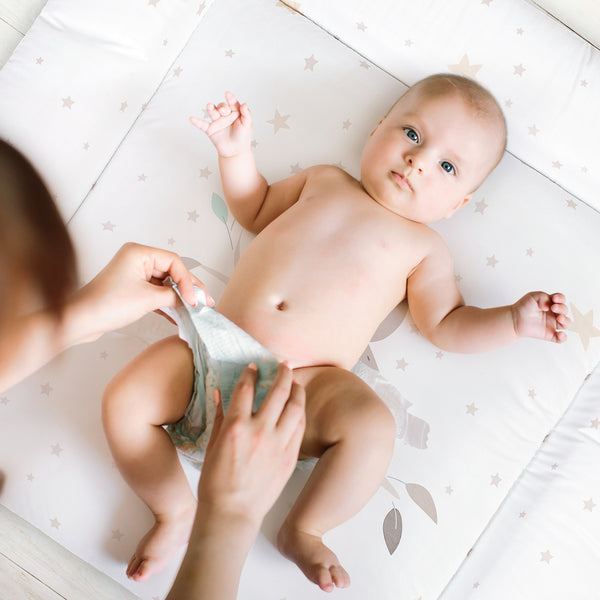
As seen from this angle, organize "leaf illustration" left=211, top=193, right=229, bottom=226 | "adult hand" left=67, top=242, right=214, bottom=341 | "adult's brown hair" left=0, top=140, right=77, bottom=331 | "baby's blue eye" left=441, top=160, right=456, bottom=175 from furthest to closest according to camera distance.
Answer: "leaf illustration" left=211, top=193, right=229, bottom=226, "baby's blue eye" left=441, top=160, right=456, bottom=175, "adult hand" left=67, top=242, right=214, bottom=341, "adult's brown hair" left=0, top=140, right=77, bottom=331

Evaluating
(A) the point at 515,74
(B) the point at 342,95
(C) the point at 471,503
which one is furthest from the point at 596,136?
(C) the point at 471,503

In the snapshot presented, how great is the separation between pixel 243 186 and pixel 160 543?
663 millimetres

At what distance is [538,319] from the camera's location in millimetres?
999

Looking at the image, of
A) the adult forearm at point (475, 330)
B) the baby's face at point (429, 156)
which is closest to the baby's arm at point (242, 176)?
the baby's face at point (429, 156)

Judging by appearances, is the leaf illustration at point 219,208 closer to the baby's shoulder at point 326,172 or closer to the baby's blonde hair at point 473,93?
the baby's shoulder at point 326,172

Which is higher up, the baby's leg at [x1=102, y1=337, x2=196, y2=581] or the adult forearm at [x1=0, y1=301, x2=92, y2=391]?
the adult forearm at [x1=0, y1=301, x2=92, y2=391]

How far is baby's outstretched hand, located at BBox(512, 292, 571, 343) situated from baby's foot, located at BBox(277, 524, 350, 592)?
20.2 inches

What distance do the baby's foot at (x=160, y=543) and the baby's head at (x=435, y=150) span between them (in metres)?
0.68

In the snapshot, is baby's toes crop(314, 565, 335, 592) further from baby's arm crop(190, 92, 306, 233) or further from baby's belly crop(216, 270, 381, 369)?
baby's arm crop(190, 92, 306, 233)

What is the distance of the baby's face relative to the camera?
1021 millimetres

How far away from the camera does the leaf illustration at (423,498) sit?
104cm

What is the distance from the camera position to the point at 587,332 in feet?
3.72

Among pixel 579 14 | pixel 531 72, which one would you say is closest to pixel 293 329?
pixel 531 72

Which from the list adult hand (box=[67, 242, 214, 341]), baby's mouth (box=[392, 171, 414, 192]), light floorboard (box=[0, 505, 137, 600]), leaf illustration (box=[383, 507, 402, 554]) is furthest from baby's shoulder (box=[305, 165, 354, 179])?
light floorboard (box=[0, 505, 137, 600])
